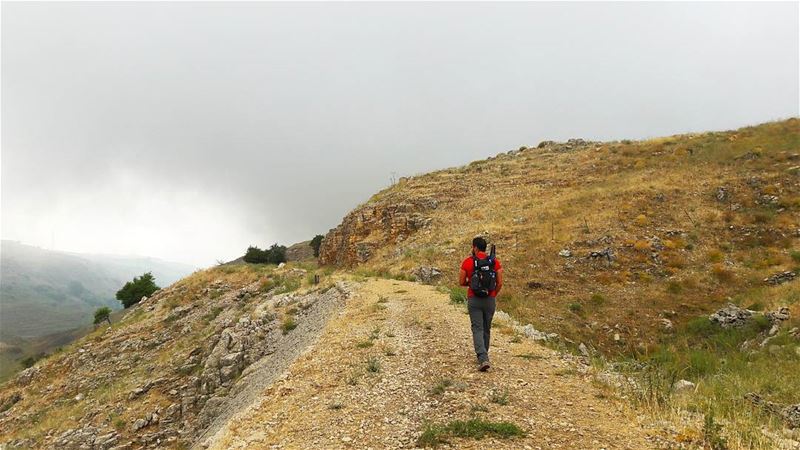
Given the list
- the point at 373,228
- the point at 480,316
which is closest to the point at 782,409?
the point at 480,316

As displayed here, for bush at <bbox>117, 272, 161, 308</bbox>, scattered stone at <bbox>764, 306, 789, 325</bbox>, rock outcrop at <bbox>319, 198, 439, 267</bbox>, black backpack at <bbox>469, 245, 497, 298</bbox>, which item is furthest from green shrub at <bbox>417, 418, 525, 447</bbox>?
bush at <bbox>117, 272, 161, 308</bbox>

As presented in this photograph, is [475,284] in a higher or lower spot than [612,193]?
lower

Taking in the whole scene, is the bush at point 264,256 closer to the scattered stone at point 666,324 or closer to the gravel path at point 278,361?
the gravel path at point 278,361

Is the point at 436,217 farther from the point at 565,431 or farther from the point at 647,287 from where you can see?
the point at 565,431

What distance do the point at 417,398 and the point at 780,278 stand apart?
23.0m

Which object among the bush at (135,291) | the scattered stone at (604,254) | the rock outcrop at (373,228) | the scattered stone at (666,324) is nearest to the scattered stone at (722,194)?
the scattered stone at (604,254)

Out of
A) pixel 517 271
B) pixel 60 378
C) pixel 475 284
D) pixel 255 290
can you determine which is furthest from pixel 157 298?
pixel 475 284

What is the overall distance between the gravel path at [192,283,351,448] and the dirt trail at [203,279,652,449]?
1.08 meters

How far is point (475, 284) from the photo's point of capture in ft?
34.3

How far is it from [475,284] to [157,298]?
39057 mm

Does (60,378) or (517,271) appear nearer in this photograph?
(517,271)

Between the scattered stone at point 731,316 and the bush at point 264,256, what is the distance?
5575 cm

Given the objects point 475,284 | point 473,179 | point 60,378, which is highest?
point 473,179

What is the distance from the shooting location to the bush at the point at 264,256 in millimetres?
65625
